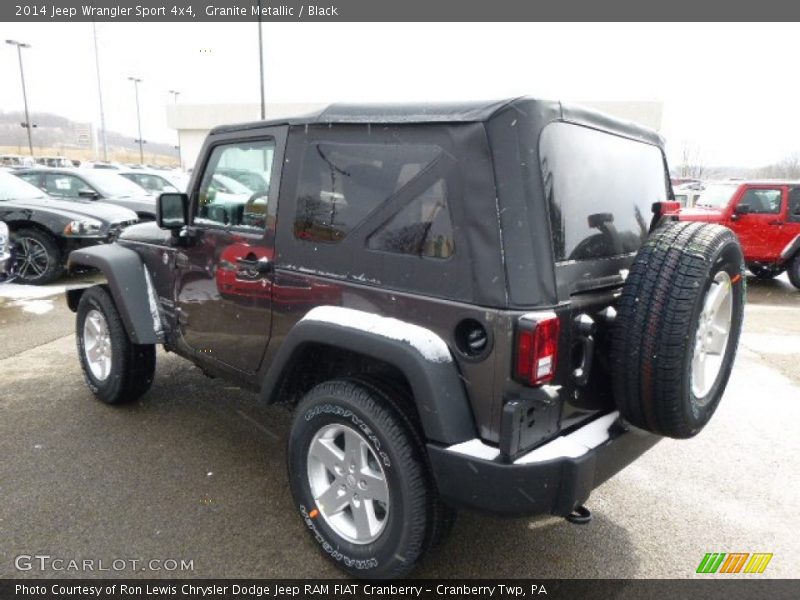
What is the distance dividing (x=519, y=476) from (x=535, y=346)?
1.45ft

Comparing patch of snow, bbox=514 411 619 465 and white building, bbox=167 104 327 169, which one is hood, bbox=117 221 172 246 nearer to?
patch of snow, bbox=514 411 619 465

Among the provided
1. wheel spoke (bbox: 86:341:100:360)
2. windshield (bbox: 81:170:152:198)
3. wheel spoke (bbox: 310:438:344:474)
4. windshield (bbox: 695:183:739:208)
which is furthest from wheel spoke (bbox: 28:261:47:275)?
windshield (bbox: 695:183:739:208)

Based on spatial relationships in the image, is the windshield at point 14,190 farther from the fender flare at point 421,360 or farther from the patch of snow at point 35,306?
the fender flare at point 421,360

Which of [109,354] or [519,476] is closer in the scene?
[519,476]

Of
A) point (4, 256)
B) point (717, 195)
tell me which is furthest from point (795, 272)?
point (4, 256)

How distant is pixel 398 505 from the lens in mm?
2119

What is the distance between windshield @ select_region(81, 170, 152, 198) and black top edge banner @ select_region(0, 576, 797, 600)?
9.36 m

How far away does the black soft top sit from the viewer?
1.95m

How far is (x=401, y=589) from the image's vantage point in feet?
7.56

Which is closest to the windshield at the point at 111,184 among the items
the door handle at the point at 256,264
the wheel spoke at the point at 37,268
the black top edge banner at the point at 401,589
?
the wheel spoke at the point at 37,268

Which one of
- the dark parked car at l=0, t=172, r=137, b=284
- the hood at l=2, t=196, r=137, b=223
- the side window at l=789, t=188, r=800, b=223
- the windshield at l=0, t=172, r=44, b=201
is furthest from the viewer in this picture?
the side window at l=789, t=188, r=800, b=223

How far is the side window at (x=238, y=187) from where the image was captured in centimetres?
278

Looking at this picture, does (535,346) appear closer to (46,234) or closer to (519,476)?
(519,476)

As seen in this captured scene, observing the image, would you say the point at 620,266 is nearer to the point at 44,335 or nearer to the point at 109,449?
the point at 109,449
